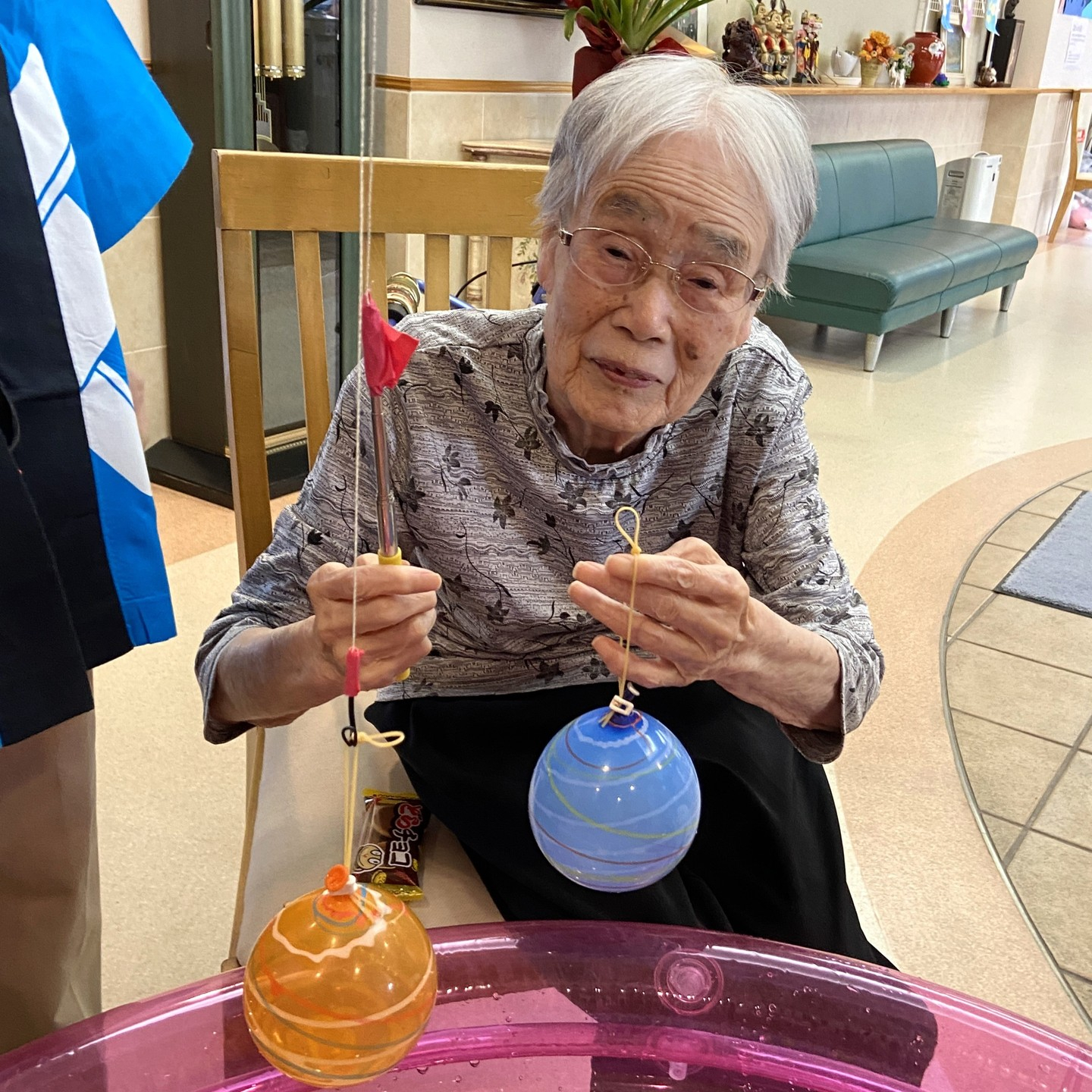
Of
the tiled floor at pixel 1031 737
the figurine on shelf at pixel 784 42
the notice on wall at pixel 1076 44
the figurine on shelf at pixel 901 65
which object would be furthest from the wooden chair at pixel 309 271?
the notice on wall at pixel 1076 44

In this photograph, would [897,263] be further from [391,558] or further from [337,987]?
[337,987]

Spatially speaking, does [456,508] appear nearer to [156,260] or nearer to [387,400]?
[387,400]

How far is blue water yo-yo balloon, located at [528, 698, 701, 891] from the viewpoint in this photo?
28.4 inches

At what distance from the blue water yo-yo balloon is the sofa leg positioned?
4.41m

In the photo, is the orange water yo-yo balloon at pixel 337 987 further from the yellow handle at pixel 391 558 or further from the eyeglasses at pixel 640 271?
the eyeglasses at pixel 640 271

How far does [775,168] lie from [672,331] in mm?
171

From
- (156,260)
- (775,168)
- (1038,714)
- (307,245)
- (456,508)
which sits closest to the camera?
(775,168)

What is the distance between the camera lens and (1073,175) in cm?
868

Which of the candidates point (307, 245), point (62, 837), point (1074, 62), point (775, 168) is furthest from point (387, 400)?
point (1074, 62)

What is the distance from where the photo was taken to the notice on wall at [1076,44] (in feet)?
26.6

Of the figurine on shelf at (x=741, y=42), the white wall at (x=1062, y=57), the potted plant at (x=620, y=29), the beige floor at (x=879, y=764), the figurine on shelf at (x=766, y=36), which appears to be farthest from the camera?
the white wall at (x=1062, y=57)

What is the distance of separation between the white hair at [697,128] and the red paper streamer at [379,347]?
53cm

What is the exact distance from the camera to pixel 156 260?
9.91ft

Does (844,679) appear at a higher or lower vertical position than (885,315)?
higher
